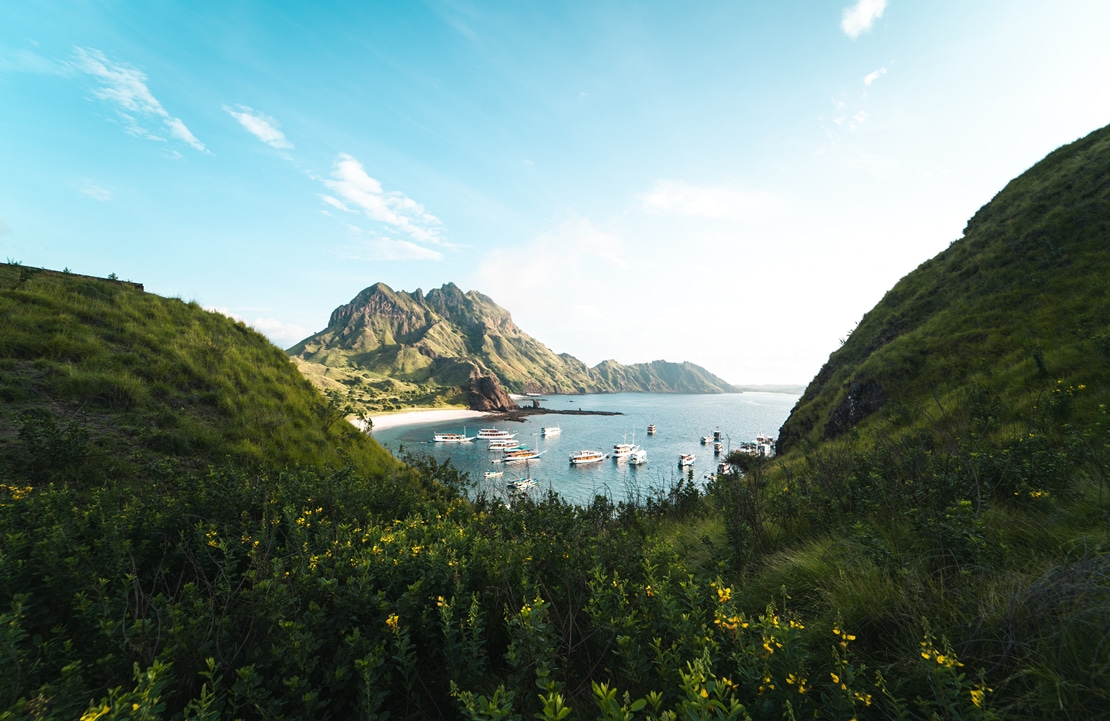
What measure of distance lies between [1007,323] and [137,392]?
28.1 metres

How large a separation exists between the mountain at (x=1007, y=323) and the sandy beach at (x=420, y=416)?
10252cm

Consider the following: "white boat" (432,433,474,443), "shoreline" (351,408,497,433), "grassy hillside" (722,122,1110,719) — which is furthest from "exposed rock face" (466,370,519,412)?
"grassy hillside" (722,122,1110,719)

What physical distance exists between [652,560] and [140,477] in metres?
8.79

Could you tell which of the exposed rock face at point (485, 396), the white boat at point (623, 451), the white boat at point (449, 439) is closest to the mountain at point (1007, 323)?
the white boat at point (623, 451)

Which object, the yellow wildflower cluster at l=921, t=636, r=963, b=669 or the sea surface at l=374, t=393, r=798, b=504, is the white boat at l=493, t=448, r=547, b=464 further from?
the yellow wildflower cluster at l=921, t=636, r=963, b=669

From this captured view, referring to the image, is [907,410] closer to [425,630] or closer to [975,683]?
[975,683]

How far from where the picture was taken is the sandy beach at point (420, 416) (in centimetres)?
10956

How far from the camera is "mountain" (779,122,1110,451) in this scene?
10.9 m

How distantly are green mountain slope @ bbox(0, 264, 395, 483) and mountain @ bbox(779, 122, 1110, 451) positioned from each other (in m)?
17.6

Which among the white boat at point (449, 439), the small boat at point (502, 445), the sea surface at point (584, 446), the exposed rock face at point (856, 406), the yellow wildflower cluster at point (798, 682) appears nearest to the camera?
the yellow wildflower cluster at point (798, 682)

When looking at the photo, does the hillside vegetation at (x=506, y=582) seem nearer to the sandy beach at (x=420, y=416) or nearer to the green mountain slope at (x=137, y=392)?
the green mountain slope at (x=137, y=392)

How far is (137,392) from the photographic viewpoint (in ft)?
29.7

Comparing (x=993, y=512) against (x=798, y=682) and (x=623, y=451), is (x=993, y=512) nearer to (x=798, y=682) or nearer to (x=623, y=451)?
(x=798, y=682)

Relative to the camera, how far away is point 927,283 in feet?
81.9
